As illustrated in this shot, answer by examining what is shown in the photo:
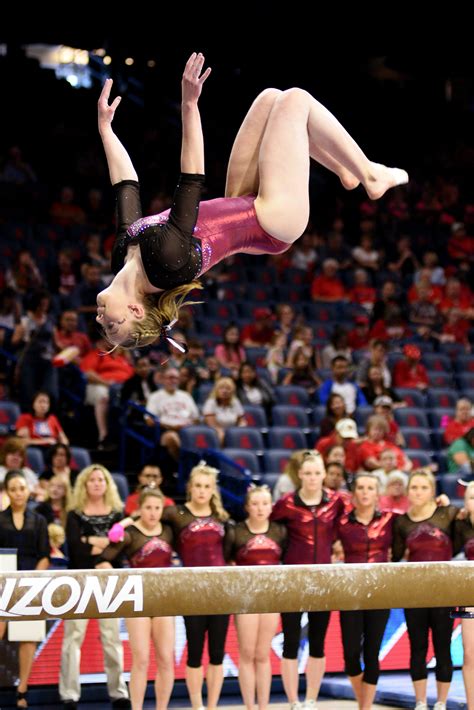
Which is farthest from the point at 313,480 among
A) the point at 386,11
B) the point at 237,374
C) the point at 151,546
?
the point at 386,11

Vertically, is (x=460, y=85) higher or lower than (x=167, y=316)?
higher

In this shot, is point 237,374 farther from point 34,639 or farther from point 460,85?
point 460,85

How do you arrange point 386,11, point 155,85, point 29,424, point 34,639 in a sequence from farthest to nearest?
point 155,85
point 386,11
point 29,424
point 34,639

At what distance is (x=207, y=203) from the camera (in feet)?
14.2

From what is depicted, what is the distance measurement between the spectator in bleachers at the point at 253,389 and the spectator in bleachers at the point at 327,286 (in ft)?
9.38

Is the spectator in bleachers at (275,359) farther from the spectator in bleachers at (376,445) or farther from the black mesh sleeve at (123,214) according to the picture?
the black mesh sleeve at (123,214)

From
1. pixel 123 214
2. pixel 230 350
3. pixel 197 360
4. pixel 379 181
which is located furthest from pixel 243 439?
pixel 123 214

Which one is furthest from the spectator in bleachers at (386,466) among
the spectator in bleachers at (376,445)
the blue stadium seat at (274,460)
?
the blue stadium seat at (274,460)

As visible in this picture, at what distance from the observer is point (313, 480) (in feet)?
23.4

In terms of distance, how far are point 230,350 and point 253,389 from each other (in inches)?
25.8

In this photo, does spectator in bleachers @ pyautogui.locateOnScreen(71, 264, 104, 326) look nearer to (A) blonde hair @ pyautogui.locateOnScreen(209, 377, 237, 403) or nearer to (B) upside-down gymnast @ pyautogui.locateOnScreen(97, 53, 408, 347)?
(A) blonde hair @ pyautogui.locateOnScreen(209, 377, 237, 403)

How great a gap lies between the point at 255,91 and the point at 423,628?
11.3 metres

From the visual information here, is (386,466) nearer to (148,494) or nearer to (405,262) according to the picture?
(148,494)

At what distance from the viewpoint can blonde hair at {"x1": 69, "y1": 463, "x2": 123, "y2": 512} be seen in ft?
23.7
